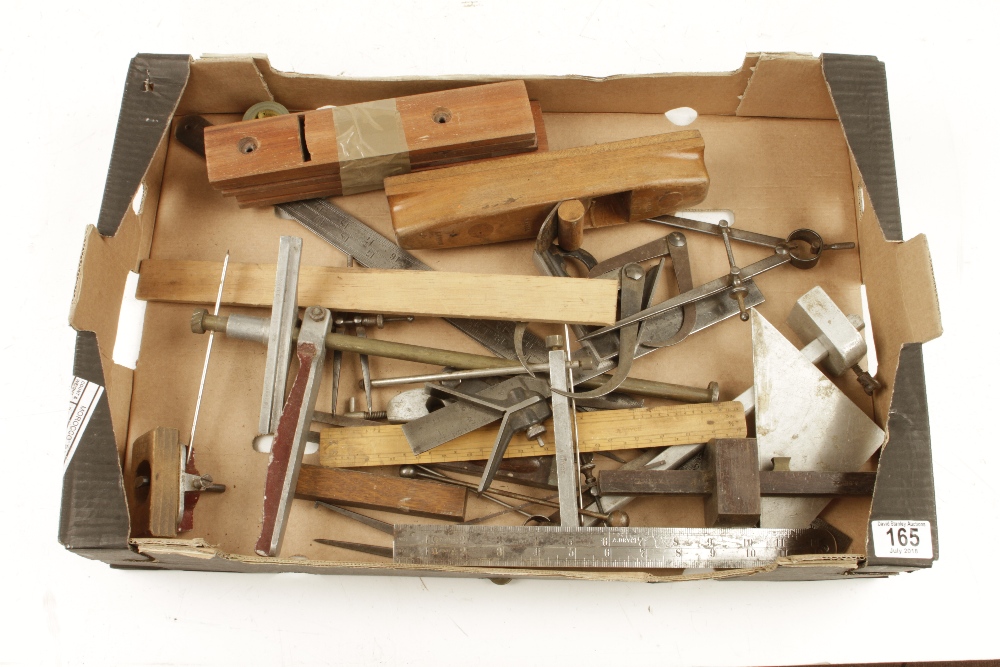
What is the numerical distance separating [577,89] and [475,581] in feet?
A: 3.73

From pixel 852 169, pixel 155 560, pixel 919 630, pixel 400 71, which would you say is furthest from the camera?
pixel 400 71

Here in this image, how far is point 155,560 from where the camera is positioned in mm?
1860

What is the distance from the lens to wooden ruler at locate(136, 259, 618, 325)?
2006 mm

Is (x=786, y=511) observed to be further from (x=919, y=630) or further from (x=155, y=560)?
(x=155, y=560)

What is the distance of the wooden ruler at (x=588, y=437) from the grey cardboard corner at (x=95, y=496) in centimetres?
42

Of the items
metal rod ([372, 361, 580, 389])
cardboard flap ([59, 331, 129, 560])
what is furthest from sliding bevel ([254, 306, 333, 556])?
cardboard flap ([59, 331, 129, 560])

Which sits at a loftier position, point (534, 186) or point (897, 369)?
point (534, 186)

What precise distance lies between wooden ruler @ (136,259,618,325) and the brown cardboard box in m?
0.09

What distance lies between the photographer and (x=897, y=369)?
1812 millimetres

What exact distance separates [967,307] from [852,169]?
439 millimetres

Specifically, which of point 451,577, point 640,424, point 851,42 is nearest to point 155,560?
point 451,577

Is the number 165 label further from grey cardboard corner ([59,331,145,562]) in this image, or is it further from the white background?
grey cardboard corner ([59,331,145,562])

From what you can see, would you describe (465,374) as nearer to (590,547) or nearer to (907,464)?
(590,547)

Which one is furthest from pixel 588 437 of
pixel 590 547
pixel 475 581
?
pixel 475 581
